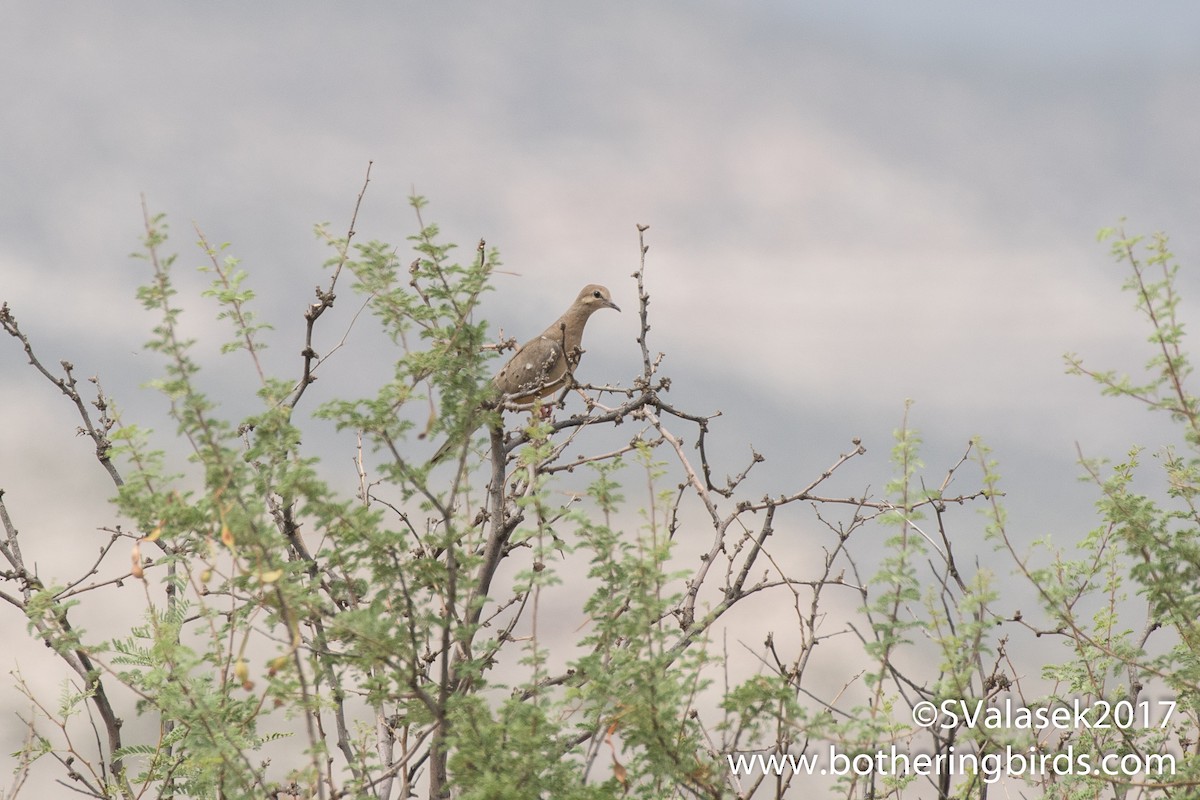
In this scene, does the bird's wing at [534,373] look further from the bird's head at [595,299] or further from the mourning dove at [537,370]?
the bird's head at [595,299]

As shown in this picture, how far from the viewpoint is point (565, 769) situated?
16.3ft

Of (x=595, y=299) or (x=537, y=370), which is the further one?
(x=595, y=299)

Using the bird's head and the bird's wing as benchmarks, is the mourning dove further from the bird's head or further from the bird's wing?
the bird's head

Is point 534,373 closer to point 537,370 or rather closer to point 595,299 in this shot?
point 537,370

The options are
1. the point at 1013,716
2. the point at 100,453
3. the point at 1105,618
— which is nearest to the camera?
the point at 1013,716

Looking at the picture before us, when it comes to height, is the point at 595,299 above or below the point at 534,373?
above

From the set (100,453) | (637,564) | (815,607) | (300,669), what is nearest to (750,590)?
(815,607)

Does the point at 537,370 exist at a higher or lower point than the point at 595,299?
lower

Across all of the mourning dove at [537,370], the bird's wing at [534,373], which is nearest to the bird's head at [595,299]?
the mourning dove at [537,370]

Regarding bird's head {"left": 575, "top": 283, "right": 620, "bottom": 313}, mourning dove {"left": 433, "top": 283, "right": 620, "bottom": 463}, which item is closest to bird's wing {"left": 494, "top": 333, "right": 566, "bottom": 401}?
mourning dove {"left": 433, "top": 283, "right": 620, "bottom": 463}

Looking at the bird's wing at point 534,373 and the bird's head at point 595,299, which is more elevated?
the bird's head at point 595,299

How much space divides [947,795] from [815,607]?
115cm

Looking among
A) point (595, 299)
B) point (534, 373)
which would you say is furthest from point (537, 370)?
point (595, 299)

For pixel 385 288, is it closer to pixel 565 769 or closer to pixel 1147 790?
pixel 565 769
